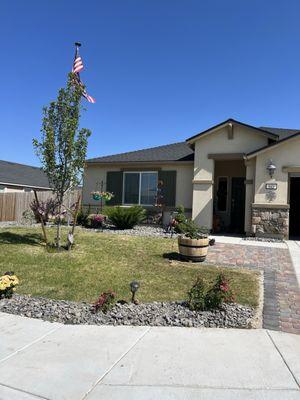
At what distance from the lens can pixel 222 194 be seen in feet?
57.5

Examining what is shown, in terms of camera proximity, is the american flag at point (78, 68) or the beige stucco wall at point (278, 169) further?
the beige stucco wall at point (278, 169)

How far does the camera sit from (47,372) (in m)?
3.81

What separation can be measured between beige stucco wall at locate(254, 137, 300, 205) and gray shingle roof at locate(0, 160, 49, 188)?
19225mm

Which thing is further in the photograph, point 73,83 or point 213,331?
point 73,83

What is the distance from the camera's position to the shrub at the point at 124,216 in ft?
48.7

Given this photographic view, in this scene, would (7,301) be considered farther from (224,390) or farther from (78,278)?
(224,390)

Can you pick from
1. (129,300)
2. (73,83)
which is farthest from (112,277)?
(73,83)

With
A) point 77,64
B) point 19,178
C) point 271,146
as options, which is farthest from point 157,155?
point 19,178

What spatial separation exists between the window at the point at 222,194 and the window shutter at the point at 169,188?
2234 millimetres

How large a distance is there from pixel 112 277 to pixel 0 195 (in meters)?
15.3

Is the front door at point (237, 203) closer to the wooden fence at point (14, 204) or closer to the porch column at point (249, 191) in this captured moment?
the porch column at point (249, 191)

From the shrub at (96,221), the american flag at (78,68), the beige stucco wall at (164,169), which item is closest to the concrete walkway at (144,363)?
the american flag at (78,68)

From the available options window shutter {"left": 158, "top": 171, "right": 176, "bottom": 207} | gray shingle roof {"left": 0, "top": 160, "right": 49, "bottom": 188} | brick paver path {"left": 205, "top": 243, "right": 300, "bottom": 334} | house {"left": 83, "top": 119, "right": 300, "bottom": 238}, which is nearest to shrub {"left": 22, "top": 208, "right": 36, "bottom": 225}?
house {"left": 83, "top": 119, "right": 300, "bottom": 238}

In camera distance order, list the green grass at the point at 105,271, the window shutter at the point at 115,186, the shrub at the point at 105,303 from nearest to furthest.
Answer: the shrub at the point at 105,303 → the green grass at the point at 105,271 → the window shutter at the point at 115,186
